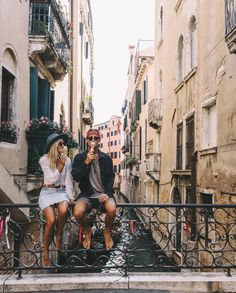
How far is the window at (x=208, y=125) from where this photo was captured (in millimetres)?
11086

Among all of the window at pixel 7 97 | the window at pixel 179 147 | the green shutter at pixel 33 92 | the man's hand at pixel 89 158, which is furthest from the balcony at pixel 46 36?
the man's hand at pixel 89 158

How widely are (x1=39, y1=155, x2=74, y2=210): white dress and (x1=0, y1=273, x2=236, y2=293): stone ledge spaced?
2.84ft

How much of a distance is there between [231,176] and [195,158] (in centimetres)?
316

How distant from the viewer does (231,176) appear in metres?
9.03

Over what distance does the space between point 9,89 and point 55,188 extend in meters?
5.17

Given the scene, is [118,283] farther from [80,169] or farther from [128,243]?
[80,169]

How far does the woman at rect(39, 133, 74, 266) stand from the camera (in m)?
4.64

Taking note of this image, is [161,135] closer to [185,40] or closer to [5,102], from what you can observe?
[185,40]

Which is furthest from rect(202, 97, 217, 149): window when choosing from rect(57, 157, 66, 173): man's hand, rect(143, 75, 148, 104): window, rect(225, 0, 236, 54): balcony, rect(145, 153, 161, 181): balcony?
rect(143, 75, 148, 104): window

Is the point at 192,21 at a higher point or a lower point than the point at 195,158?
higher

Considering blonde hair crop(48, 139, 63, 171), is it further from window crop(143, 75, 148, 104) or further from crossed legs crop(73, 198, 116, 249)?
window crop(143, 75, 148, 104)

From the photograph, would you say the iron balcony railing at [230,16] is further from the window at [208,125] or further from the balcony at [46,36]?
the balcony at [46,36]

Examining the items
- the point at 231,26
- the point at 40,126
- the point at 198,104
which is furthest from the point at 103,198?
the point at 198,104

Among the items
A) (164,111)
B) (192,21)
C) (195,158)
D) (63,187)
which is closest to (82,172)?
(63,187)
